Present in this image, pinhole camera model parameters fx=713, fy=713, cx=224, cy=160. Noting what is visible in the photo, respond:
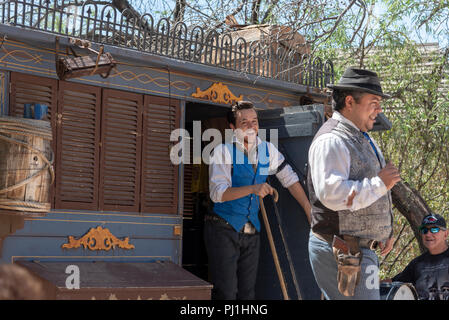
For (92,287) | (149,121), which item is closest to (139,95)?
(149,121)

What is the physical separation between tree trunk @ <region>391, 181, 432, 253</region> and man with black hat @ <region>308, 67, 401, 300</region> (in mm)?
5460

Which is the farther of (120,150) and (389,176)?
(120,150)

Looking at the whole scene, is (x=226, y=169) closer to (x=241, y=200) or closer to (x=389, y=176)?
(x=241, y=200)

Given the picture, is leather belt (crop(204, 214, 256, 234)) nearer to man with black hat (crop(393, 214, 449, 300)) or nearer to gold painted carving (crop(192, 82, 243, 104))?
gold painted carving (crop(192, 82, 243, 104))

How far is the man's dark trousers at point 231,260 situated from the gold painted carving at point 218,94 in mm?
1271

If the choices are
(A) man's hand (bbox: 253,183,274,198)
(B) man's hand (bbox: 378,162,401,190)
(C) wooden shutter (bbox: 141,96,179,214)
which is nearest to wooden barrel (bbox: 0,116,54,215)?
(C) wooden shutter (bbox: 141,96,179,214)

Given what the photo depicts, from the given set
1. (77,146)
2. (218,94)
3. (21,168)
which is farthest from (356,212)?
(218,94)

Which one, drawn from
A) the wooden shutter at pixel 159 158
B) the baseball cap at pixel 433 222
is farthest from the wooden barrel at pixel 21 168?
the baseball cap at pixel 433 222

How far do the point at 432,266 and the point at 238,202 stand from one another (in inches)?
89.9

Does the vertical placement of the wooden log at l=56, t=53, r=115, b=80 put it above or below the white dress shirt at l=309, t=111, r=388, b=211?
above

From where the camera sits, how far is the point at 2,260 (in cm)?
563

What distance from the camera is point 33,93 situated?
5.91 metres

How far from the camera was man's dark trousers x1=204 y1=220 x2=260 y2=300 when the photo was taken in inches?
253

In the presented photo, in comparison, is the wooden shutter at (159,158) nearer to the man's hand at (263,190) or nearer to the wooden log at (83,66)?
the wooden log at (83,66)
